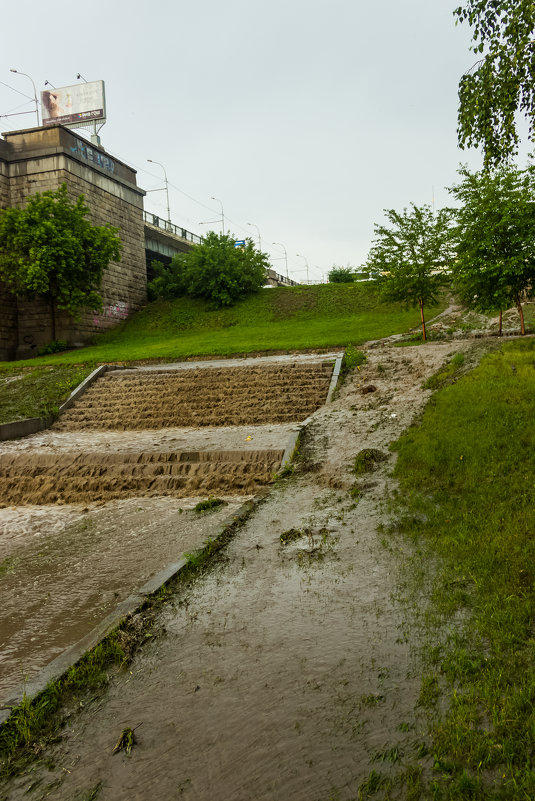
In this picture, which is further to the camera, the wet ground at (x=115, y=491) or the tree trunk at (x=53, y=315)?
the tree trunk at (x=53, y=315)

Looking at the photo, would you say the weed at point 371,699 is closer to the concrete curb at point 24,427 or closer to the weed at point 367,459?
the weed at point 367,459

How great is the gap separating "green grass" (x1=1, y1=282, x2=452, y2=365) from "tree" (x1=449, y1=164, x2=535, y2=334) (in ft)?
16.8

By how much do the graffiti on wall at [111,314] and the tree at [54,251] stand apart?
8.56ft

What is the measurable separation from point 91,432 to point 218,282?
2504 cm

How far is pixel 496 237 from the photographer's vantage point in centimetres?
1501

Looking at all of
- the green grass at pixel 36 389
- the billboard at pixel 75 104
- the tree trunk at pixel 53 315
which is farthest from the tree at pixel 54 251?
the billboard at pixel 75 104

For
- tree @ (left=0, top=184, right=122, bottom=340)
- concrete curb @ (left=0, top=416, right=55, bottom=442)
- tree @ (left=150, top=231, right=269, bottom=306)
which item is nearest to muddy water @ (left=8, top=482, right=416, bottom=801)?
concrete curb @ (left=0, top=416, right=55, bottom=442)

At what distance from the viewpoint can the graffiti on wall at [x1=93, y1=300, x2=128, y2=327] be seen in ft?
104

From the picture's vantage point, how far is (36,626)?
4551 millimetres

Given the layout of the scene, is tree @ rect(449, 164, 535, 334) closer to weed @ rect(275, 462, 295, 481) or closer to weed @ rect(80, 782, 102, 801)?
weed @ rect(275, 462, 295, 481)

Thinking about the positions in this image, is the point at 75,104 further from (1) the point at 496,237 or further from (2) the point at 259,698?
(2) the point at 259,698

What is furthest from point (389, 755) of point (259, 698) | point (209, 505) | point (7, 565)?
point (209, 505)

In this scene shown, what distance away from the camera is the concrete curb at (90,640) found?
3.26 meters

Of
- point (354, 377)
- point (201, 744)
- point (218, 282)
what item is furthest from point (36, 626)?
point (218, 282)
